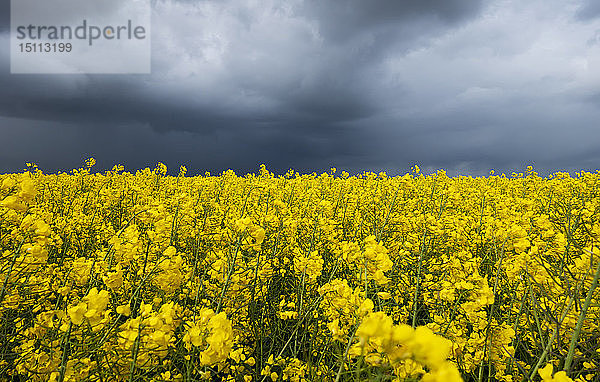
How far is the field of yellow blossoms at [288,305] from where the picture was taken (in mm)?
1594

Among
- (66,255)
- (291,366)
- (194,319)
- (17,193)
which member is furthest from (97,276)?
(66,255)

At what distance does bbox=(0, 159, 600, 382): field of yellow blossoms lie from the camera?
1.59 metres

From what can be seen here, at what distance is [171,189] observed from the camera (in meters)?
8.01

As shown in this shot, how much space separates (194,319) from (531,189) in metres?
9.57

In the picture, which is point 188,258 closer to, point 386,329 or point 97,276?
point 97,276

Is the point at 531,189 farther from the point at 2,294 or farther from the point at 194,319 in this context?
the point at 2,294

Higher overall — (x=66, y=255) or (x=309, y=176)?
(x=309, y=176)

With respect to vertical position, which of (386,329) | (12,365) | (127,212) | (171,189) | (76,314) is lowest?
(12,365)

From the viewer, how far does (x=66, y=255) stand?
4336 millimetres

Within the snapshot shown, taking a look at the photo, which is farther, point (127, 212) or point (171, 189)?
point (171, 189)

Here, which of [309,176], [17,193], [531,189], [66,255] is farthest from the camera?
[309,176]

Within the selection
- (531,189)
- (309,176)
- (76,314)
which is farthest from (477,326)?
(309,176)

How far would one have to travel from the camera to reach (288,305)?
9.64 feet

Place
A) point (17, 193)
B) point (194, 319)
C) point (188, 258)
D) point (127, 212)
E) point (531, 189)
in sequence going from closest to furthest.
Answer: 1. point (194, 319)
2. point (17, 193)
3. point (188, 258)
4. point (127, 212)
5. point (531, 189)
